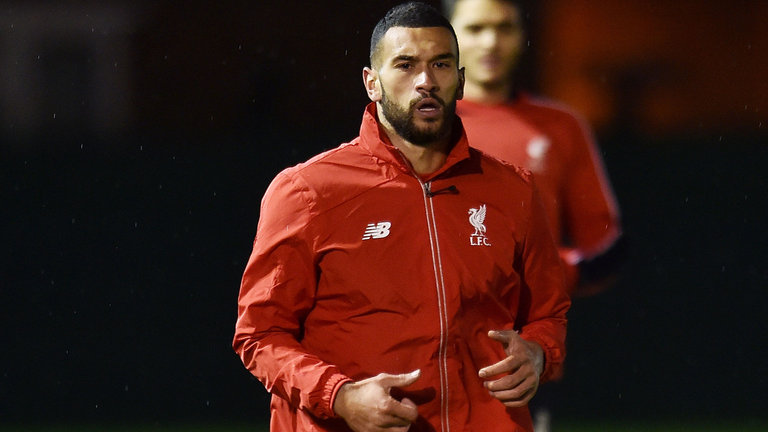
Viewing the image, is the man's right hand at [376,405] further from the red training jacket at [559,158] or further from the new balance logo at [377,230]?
the red training jacket at [559,158]

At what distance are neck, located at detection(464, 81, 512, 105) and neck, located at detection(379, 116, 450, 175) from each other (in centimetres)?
174

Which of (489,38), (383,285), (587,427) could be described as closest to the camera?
(383,285)

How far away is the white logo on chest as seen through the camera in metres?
3.92

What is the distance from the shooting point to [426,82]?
391cm

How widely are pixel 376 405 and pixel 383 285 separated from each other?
372mm

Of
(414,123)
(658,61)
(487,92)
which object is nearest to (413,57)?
(414,123)

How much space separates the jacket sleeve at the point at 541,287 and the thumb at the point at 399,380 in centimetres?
50

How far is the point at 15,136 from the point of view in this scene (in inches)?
350

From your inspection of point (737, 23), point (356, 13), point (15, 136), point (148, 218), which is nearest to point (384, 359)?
point (148, 218)

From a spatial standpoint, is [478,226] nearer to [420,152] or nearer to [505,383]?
[420,152]

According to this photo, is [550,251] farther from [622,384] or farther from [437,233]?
[622,384]

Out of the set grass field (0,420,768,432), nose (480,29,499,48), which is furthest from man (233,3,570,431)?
→ grass field (0,420,768,432)

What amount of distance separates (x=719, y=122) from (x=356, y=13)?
2885mm

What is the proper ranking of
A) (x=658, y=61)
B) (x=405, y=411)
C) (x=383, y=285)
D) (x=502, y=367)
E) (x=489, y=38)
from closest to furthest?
(x=405, y=411), (x=502, y=367), (x=383, y=285), (x=489, y=38), (x=658, y=61)
